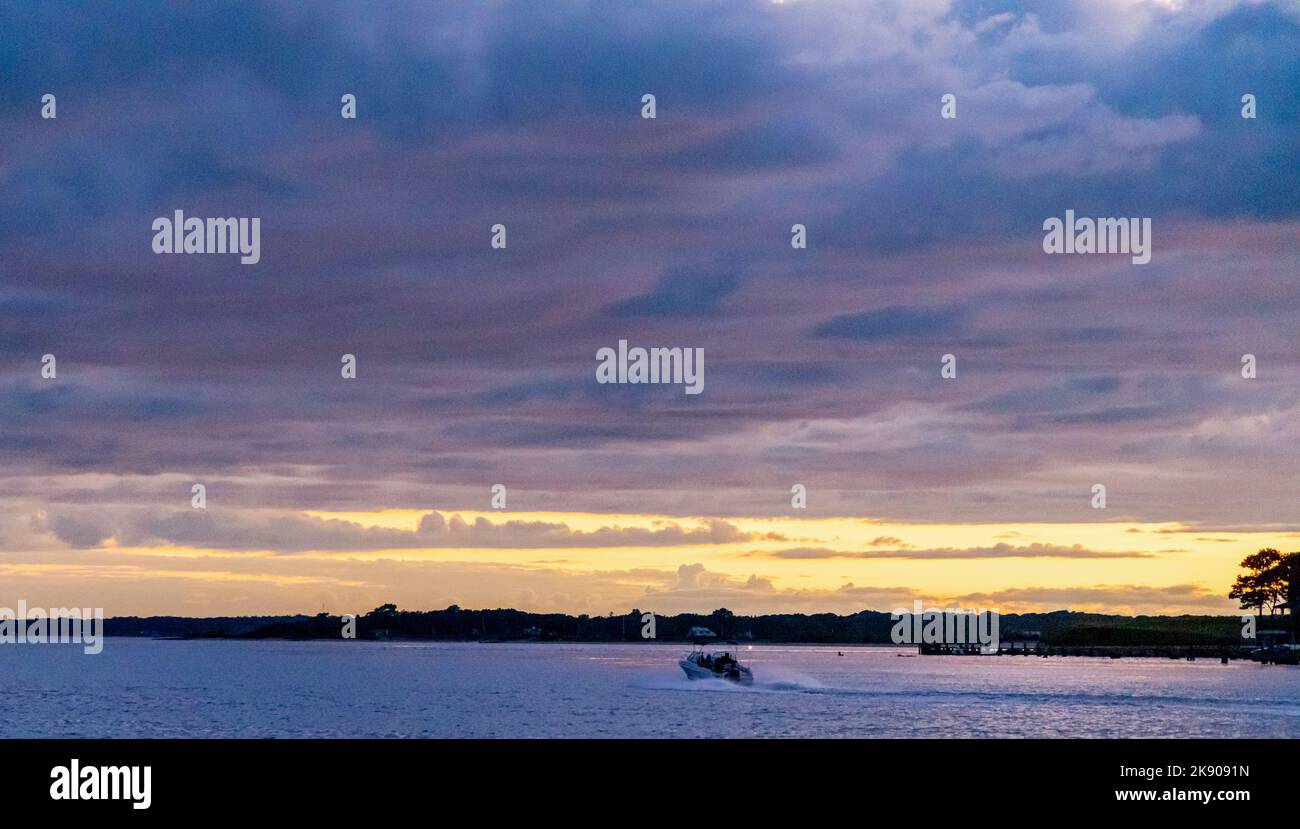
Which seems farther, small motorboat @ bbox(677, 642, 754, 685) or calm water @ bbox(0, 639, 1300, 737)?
small motorboat @ bbox(677, 642, 754, 685)

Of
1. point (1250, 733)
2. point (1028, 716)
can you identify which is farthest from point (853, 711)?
point (1250, 733)

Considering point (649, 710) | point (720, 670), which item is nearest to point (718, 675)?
point (720, 670)

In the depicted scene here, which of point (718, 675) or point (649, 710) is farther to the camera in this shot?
point (718, 675)

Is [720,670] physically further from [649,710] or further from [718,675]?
[649,710]

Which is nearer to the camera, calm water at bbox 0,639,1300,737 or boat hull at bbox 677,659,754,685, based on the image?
calm water at bbox 0,639,1300,737

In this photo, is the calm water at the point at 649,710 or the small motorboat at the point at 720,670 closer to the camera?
the calm water at the point at 649,710

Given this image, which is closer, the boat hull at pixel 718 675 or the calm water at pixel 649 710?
the calm water at pixel 649 710

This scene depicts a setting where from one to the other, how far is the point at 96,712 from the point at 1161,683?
138 metres
